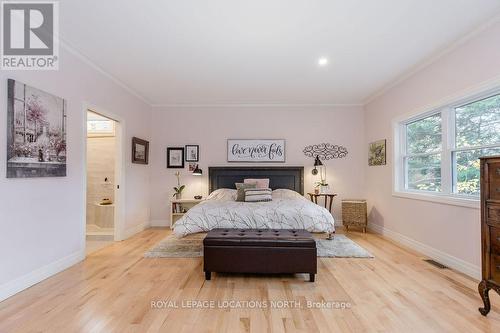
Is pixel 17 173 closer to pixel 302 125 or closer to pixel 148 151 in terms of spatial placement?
pixel 148 151

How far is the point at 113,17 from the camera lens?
2535mm

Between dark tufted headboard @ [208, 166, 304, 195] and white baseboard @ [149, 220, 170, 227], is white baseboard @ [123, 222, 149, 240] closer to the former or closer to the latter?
white baseboard @ [149, 220, 170, 227]

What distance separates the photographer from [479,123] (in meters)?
2.98

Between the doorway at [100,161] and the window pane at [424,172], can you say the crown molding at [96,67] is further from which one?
the window pane at [424,172]

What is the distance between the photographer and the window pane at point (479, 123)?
2785mm

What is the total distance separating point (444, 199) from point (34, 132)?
190 inches

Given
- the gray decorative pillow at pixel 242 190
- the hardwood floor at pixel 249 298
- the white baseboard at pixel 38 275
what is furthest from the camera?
the gray decorative pillow at pixel 242 190

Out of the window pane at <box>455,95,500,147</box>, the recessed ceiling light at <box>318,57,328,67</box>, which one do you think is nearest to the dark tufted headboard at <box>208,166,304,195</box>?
the recessed ceiling light at <box>318,57,328,67</box>

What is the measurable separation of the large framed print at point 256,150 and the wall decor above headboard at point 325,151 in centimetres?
59

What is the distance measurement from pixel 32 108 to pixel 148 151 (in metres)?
2.98

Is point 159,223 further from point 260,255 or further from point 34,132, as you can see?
point 260,255

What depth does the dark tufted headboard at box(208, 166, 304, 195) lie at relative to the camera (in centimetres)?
559

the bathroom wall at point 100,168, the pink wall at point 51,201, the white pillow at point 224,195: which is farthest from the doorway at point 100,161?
the white pillow at point 224,195

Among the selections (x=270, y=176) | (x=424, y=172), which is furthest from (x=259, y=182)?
(x=424, y=172)
